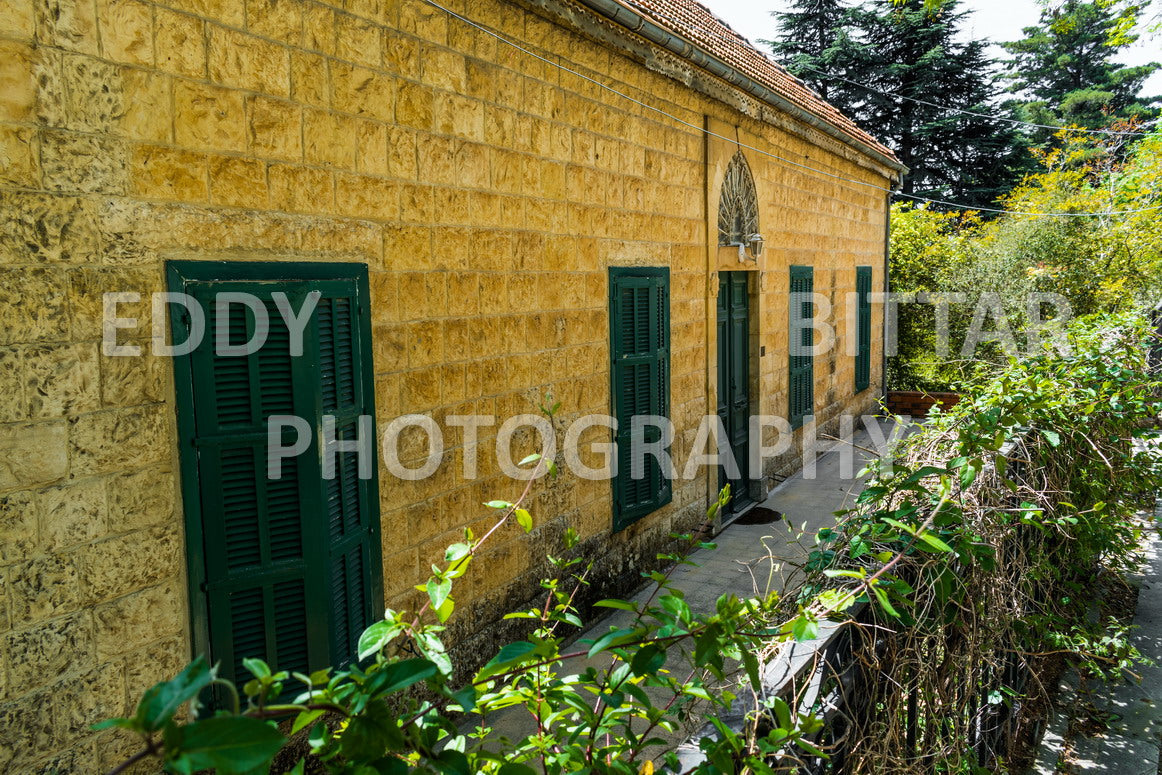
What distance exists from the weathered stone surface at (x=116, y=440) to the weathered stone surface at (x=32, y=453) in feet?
0.13

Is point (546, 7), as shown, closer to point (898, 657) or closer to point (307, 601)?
point (307, 601)

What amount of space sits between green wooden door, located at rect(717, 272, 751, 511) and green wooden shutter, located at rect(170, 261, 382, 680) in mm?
4900

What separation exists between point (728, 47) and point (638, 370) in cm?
478

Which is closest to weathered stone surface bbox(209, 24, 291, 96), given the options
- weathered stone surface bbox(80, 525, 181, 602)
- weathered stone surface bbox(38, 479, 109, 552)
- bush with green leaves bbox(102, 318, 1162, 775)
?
weathered stone surface bbox(38, 479, 109, 552)

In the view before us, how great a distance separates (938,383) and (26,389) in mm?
14167

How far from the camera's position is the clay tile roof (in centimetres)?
686

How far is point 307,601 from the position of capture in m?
3.56

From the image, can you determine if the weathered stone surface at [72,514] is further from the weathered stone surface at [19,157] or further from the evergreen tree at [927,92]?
the evergreen tree at [927,92]

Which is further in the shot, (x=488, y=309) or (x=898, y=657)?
(x=488, y=309)

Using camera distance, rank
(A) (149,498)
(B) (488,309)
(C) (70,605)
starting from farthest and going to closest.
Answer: (B) (488,309), (A) (149,498), (C) (70,605)

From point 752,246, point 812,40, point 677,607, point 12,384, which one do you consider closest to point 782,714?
point 677,607

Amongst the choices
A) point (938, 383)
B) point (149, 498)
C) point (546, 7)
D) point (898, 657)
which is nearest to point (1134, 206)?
point (938, 383)

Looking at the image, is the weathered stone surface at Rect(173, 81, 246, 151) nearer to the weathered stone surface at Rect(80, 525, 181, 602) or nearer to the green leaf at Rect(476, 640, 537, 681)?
the weathered stone surface at Rect(80, 525, 181, 602)

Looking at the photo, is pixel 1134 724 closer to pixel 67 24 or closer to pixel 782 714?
pixel 782 714
